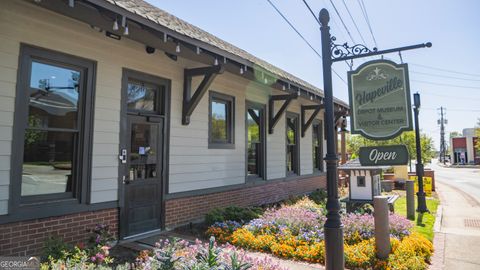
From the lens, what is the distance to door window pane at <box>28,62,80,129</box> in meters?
4.78

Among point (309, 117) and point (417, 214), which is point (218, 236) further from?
point (309, 117)

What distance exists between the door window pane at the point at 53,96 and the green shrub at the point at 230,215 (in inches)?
130

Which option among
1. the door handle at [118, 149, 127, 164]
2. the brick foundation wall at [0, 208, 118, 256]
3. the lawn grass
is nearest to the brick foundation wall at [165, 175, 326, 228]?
the door handle at [118, 149, 127, 164]

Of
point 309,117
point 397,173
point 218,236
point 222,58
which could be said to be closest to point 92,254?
point 218,236

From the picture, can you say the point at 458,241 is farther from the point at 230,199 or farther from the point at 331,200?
the point at 230,199

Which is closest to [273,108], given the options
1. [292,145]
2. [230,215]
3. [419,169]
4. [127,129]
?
[292,145]

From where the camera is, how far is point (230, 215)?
7.33m

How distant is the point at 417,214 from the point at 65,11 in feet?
31.5

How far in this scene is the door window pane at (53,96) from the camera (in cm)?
478

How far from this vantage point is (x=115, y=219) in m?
5.75

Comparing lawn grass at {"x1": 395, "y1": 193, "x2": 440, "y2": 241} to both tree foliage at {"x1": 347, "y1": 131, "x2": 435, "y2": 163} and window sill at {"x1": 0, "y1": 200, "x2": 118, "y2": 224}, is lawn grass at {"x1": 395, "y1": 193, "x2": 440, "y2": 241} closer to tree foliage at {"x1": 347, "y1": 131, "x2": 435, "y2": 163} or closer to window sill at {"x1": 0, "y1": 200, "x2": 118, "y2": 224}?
window sill at {"x1": 0, "y1": 200, "x2": 118, "y2": 224}

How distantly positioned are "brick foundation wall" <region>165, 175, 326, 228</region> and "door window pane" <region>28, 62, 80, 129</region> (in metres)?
2.65

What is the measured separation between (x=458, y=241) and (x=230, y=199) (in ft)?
16.4

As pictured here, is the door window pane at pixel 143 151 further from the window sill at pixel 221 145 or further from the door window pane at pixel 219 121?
the door window pane at pixel 219 121
